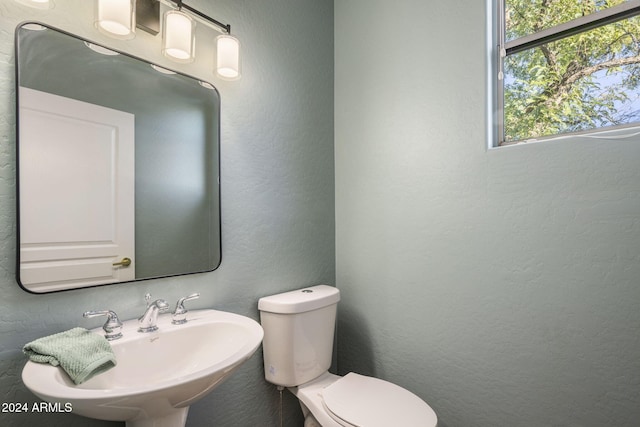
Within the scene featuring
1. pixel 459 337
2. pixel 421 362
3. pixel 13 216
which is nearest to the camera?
pixel 13 216

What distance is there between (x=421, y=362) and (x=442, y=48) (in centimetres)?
145

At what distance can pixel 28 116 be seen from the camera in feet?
2.95

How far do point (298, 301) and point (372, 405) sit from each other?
490 millimetres

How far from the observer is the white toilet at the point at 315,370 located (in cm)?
121

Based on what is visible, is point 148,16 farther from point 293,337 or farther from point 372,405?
point 372,405

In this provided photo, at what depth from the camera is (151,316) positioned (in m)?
1.05

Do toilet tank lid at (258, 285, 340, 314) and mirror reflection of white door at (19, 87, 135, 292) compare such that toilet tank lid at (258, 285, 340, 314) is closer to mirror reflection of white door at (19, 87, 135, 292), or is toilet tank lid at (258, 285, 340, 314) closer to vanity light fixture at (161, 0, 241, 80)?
mirror reflection of white door at (19, 87, 135, 292)

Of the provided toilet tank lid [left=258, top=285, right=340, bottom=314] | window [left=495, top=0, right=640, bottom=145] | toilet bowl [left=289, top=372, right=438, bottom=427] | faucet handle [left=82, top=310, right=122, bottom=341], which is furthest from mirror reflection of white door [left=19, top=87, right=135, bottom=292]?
window [left=495, top=0, right=640, bottom=145]

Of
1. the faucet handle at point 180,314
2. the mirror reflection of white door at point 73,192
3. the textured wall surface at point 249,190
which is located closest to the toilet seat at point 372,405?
the textured wall surface at point 249,190

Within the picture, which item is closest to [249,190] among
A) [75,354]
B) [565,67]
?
[75,354]

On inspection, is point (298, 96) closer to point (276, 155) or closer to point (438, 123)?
point (276, 155)

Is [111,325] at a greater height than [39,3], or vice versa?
[39,3]

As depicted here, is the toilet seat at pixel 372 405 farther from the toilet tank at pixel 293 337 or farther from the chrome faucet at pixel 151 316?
the chrome faucet at pixel 151 316

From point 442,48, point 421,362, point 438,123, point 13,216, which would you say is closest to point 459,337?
point 421,362
